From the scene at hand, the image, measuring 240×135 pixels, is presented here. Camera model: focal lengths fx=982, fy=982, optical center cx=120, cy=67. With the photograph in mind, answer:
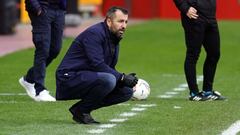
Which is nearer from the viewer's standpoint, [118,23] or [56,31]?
[118,23]

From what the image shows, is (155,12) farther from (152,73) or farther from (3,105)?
(3,105)

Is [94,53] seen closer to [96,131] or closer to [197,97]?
[96,131]

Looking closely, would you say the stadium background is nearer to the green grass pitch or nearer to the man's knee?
the green grass pitch

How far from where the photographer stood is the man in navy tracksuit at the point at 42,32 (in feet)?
42.7

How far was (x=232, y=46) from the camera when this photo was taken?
80.0ft

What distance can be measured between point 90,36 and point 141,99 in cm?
276

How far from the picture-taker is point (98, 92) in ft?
34.6

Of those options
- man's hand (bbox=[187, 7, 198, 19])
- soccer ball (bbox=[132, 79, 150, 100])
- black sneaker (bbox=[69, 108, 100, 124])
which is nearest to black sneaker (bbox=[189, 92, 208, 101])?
soccer ball (bbox=[132, 79, 150, 100])

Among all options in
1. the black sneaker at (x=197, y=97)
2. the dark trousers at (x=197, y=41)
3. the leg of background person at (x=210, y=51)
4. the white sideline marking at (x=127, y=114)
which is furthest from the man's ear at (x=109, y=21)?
the black sneaker at (x=197, y=97)

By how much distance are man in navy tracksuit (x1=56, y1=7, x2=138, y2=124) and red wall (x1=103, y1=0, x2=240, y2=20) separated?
2733 centimetres

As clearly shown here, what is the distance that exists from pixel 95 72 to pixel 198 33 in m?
2.76

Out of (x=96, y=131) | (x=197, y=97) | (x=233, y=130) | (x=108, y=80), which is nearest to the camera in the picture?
(x=96, y=131)

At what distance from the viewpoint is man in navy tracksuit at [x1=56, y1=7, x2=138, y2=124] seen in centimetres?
1050

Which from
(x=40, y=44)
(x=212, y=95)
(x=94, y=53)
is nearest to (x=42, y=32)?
(x=40, y=44)
